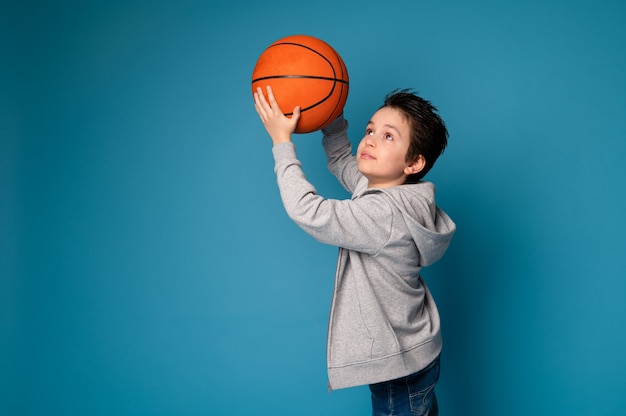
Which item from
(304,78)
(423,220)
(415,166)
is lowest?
(423,220)

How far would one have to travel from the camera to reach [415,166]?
1850 millimetres

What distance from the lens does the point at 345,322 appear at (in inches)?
68.0

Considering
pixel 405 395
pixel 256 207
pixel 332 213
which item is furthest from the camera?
pixel 256 207

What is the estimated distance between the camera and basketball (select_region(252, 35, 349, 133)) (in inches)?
66.6

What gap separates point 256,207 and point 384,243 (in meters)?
1.17

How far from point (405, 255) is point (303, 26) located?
1377 mm

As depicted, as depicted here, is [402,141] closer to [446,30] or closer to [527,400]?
[446,30]

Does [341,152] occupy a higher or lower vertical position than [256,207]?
higher

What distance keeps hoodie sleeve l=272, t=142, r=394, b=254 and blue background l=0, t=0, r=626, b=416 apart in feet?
2.87

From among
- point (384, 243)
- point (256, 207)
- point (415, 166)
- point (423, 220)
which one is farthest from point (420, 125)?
point (256, 207)

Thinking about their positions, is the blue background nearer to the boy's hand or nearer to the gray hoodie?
the gray hoodie

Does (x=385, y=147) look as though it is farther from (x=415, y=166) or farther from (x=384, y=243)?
(x=384, y=243)

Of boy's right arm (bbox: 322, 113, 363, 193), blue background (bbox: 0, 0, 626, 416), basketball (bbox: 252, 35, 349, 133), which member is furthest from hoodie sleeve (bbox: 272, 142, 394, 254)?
blue background (bbox: 0, 0, 626, 416)

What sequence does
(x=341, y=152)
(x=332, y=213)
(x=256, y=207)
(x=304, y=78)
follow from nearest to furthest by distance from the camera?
(x=332, y=213), (x=304, y=78), (x=341, y=152), (x=256, y=207)
